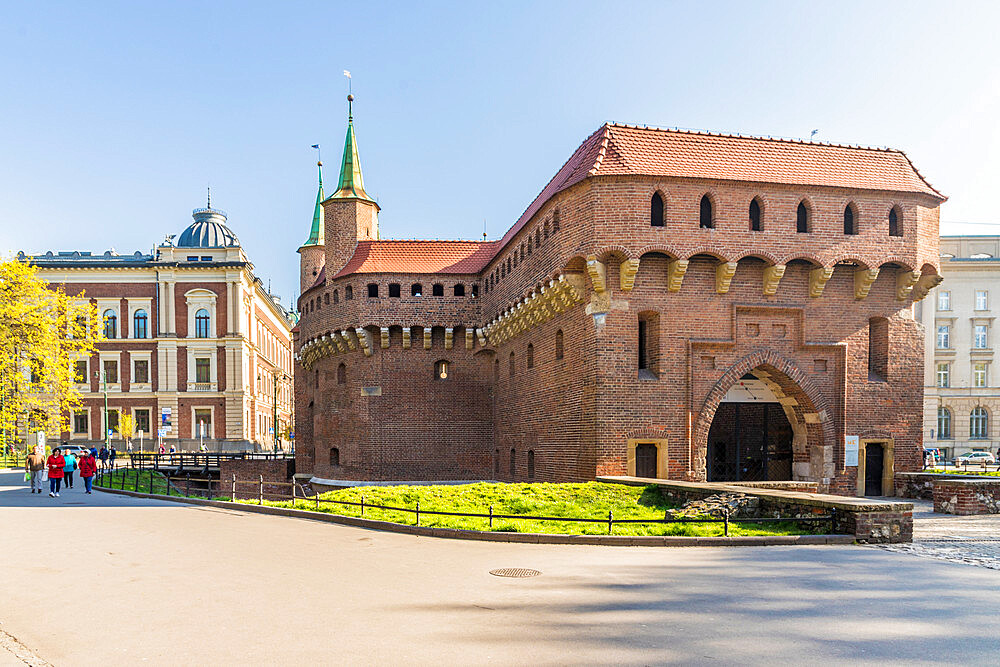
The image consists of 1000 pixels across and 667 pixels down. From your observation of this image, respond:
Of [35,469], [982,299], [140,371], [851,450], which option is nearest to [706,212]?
[851,450]

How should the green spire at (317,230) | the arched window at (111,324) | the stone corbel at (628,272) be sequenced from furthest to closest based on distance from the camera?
the arched window at (111,324)
the green spire at (317,230)
the stone corbel at (628,272)

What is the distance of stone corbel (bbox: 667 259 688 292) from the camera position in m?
21.2

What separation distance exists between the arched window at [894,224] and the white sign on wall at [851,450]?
20.7 ft

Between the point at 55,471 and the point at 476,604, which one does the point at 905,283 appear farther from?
the point at 55,471

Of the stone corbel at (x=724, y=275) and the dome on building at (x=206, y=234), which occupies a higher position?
the dome on building at (x=206, y=234)

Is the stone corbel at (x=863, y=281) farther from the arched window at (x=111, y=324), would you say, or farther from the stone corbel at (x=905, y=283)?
the arched window at (x=111, y=324)

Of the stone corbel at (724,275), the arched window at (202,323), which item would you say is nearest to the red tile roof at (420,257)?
the stone corbel at (724,275)

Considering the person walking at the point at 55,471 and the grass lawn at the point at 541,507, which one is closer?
the grass lawn at the point at 541,507

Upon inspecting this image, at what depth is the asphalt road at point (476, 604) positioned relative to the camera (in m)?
Answer: 6.96

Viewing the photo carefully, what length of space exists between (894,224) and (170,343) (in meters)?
50.1

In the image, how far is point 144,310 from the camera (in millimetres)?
58062

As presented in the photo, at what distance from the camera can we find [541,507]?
1644 cm

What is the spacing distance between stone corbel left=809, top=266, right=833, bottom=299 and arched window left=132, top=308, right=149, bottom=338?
50.3 metres

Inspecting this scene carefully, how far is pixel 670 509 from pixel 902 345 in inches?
472
